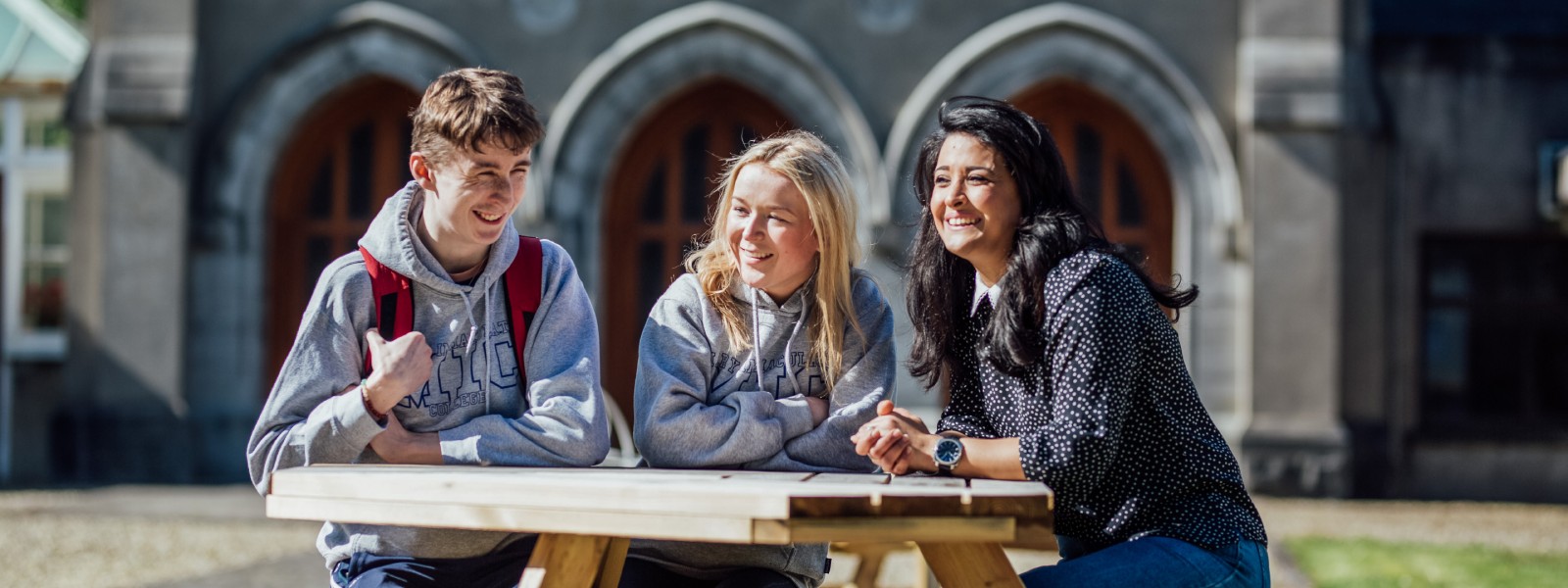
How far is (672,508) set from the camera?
2.15 meters

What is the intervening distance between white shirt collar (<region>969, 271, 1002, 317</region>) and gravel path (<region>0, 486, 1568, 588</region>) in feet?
9.95

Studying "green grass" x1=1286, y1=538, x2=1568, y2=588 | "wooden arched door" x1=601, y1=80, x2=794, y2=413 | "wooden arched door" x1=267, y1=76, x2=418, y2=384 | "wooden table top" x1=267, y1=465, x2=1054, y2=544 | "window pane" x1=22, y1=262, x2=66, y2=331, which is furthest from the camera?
"window pane" x1=22, y1=262, x2=66, y2=331

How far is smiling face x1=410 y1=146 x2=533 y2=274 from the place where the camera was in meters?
2.77

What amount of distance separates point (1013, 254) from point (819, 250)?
1.37 feet

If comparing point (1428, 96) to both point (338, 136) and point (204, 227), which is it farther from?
point (204, 227)

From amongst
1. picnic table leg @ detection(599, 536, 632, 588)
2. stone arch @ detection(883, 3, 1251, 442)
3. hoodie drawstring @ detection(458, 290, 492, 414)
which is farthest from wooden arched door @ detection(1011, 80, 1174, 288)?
picnic table leg @ detection(599, 536, 632, 588)

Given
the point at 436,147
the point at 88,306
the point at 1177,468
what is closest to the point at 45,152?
the point at 88,306

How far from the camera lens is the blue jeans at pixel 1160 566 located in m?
2.57

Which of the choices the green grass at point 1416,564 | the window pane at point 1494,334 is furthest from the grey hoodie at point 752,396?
the window pane at point 1494,334

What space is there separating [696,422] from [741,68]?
778cm

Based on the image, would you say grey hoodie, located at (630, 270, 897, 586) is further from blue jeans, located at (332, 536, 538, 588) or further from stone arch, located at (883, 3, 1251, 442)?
stone arch, located at (883, 3, 1251, 442)

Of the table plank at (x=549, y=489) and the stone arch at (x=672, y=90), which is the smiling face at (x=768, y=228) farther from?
the stone arch at (x=672, y=90)

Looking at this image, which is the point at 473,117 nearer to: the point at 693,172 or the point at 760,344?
the point at 760,344

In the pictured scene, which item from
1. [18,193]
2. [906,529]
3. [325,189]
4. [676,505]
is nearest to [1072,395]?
[906,529]
